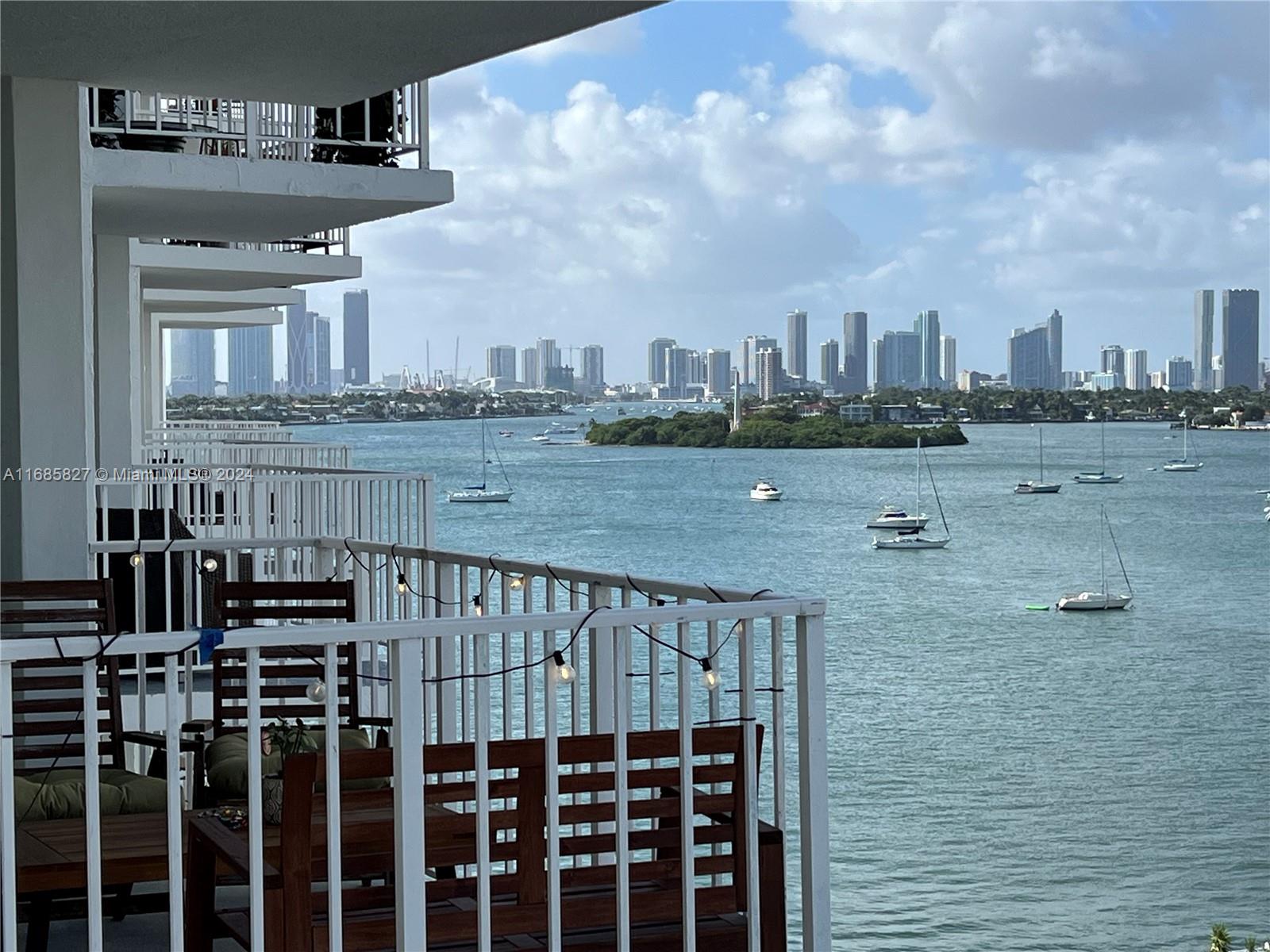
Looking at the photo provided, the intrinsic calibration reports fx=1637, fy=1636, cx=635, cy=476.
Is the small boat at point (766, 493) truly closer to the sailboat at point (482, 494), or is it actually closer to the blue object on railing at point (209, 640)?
the sailboat at point (482, 494)

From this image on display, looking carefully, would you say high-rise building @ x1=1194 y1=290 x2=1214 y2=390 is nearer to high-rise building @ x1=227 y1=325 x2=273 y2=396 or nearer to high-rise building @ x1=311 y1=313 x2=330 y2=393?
high-rise building @ x1=311 y1=313 x2=330 y2=393

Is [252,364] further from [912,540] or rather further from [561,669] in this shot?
[561,669]

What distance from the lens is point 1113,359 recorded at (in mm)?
82375

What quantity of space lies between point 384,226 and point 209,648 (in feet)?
240

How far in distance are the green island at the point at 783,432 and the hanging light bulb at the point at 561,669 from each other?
3301 inches

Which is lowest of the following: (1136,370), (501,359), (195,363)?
(1136,370)

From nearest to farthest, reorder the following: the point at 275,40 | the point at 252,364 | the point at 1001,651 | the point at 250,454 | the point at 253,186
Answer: the point at 275,40 < the point at 253,186 < the point at 250,454 < the point at 1001,651 < the point at 252,364

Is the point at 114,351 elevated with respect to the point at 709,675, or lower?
elevated

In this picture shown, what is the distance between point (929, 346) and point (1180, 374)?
42.9 feet

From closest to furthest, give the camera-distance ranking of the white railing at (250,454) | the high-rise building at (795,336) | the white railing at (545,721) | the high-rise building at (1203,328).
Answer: the white railing at (545,721) → the white railing at (250,454) → the high-rise building at (1203,328) → the high-rise building at (795,336)

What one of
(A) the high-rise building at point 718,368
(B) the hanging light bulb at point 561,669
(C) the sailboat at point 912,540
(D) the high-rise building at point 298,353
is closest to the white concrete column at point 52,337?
(B) the hanging light bulb at point 561,669

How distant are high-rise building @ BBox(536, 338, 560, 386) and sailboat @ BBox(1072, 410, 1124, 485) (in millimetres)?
28290

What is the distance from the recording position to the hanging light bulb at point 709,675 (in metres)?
3.62

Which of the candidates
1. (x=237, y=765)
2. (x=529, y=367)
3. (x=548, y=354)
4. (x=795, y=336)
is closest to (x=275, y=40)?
(x=237, y=765)
